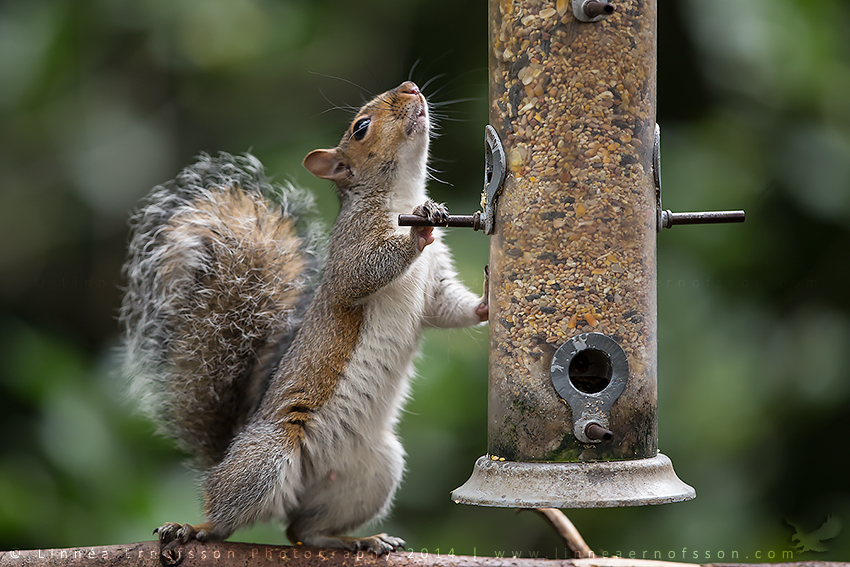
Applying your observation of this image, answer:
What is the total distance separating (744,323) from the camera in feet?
9.99

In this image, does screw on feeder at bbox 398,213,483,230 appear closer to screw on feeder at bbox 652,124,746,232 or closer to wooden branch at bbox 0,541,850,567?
screw on feeder at bbox 652,124,746,232

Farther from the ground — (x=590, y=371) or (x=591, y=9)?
(x=591, y=9)

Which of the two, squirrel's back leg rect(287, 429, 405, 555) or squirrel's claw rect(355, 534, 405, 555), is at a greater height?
squirrel's back leg rect(287, 429, 405, 555)

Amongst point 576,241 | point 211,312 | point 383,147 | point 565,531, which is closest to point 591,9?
point 576,241

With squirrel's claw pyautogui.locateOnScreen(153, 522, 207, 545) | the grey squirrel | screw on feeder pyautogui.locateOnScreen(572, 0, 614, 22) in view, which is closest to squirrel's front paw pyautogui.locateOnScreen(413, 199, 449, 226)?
the grey squirrel

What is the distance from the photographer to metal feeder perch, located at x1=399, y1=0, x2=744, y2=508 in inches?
76.9

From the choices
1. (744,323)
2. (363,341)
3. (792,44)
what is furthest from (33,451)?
(792,44)

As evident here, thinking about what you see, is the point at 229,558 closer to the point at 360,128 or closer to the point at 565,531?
the point at 565,531

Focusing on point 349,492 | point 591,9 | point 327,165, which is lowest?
point 349,492

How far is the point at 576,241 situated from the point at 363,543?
3.48 ft

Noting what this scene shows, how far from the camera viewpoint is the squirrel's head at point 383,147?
8.15ft

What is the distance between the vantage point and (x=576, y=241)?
202cm

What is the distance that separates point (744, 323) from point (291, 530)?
5.49 feet

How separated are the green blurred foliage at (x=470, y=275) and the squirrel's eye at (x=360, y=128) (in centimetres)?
16
